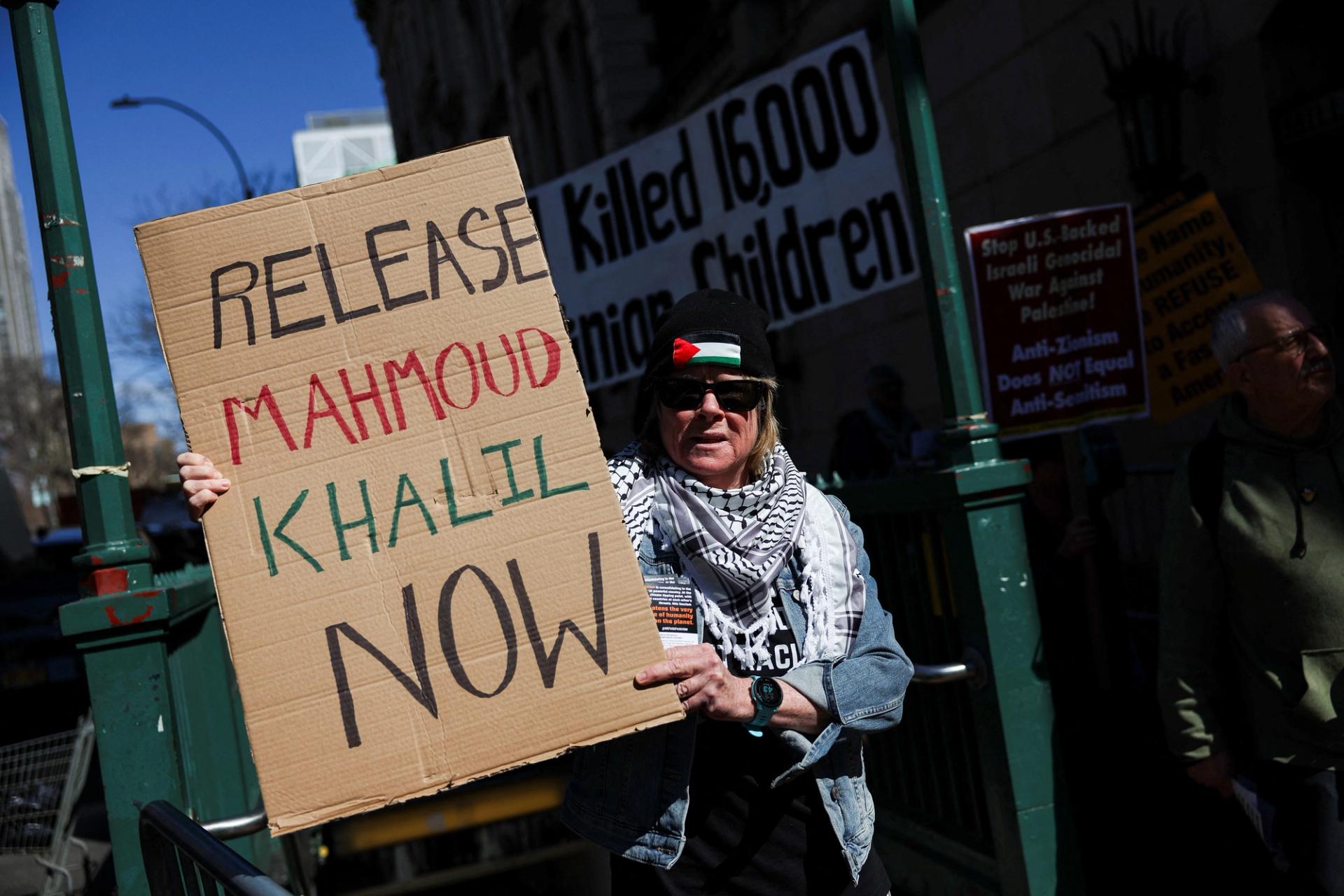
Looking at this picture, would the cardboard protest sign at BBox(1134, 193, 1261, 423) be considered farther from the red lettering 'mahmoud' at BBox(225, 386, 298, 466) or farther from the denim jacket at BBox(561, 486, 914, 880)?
the red lettering 'mahmoud' at BBox(225, 386, 298, 466)

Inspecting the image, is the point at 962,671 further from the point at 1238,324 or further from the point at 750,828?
the point at 750,828

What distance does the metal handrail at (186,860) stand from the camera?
1.76 m

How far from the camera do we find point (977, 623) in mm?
3570

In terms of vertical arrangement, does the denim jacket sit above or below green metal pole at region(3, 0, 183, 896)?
below

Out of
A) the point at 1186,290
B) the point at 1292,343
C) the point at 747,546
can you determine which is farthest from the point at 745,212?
the point at 747,546

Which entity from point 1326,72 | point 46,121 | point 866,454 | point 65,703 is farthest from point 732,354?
point 65,703

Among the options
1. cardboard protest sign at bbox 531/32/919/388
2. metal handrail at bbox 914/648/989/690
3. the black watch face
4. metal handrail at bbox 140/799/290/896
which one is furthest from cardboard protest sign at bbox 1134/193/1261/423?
metal handrail at bbox 140/799/290/896

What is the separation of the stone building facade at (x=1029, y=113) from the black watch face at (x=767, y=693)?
189 cm

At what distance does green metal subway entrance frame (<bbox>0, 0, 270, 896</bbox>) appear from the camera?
9.65 feet

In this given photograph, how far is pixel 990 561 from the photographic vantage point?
3557 millimetres

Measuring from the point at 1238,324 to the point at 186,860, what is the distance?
2.70 meters

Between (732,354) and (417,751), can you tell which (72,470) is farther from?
(732,354)

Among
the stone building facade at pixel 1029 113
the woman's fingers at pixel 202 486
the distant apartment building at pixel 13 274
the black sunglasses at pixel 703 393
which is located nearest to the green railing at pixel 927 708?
the stone building facade at pixel 1029 113

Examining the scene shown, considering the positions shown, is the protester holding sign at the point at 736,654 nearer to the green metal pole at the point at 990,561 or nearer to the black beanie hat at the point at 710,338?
the black beanie hat at the point at 710,338
